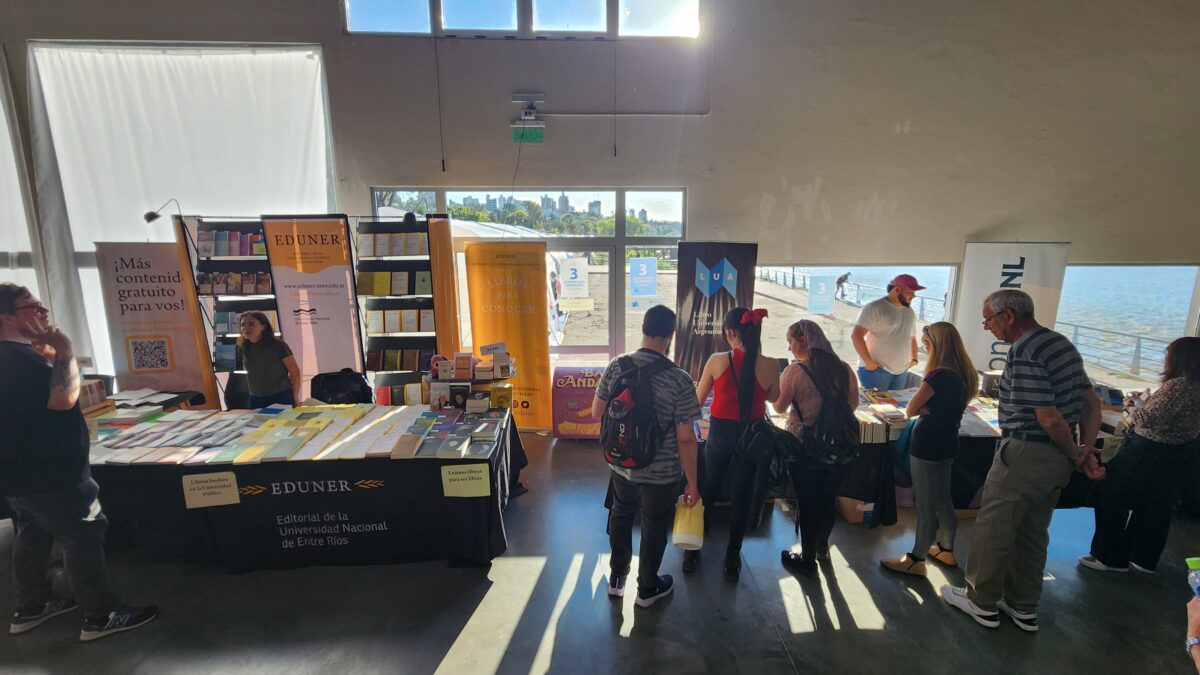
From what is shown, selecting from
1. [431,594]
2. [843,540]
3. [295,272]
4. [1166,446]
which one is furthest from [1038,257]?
[295,272]

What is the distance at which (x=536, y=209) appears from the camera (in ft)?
16.4

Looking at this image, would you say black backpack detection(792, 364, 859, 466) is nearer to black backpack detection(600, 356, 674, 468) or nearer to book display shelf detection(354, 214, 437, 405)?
black backpack detection(600, 356, 674, 468)

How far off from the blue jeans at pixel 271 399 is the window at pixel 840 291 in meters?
4.43

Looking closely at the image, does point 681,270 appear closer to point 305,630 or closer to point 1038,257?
point 1038,257

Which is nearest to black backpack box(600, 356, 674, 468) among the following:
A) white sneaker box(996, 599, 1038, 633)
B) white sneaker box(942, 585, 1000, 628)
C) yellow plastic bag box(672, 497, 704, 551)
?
yellow plastic bag box(672, 497, 704, 551)

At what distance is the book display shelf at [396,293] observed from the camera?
4582mm

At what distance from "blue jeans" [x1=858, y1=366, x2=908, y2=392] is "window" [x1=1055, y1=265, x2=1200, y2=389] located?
2.76 m

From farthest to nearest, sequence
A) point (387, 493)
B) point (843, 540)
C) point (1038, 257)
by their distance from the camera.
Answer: point (1038, 257)
point (843, 540)
point (387, 493)

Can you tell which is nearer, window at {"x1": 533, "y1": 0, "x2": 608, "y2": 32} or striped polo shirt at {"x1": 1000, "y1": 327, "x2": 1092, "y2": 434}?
striped polo shirt at {"x1": 1000, "y1": 327, "x2": 1092, "y2": 434}

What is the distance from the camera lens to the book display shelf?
458cm

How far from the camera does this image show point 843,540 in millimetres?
3125

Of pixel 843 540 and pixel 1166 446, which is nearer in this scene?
pixel 1166 446

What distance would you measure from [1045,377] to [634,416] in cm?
179

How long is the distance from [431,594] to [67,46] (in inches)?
239
